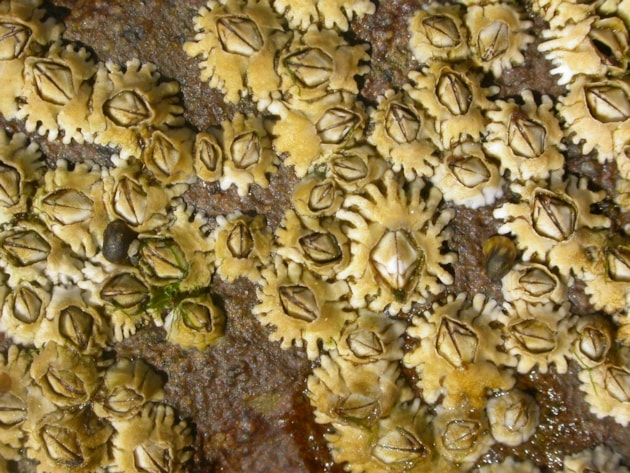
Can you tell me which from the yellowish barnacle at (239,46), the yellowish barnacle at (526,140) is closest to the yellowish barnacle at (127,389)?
the yellowish barnacle at (239,46)

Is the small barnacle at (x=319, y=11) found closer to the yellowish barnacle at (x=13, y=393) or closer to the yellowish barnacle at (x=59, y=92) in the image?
the yellowish barnacle at (x=59, y=92)

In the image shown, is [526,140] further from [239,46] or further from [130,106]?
[130,106]

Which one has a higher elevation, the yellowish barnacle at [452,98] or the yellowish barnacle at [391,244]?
the yellowish barnacle at [452,98]

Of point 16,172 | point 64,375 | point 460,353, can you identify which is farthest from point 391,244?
point 16,172

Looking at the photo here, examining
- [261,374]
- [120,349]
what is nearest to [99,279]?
[120,349]

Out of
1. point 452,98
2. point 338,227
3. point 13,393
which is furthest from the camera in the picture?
point 13,393
